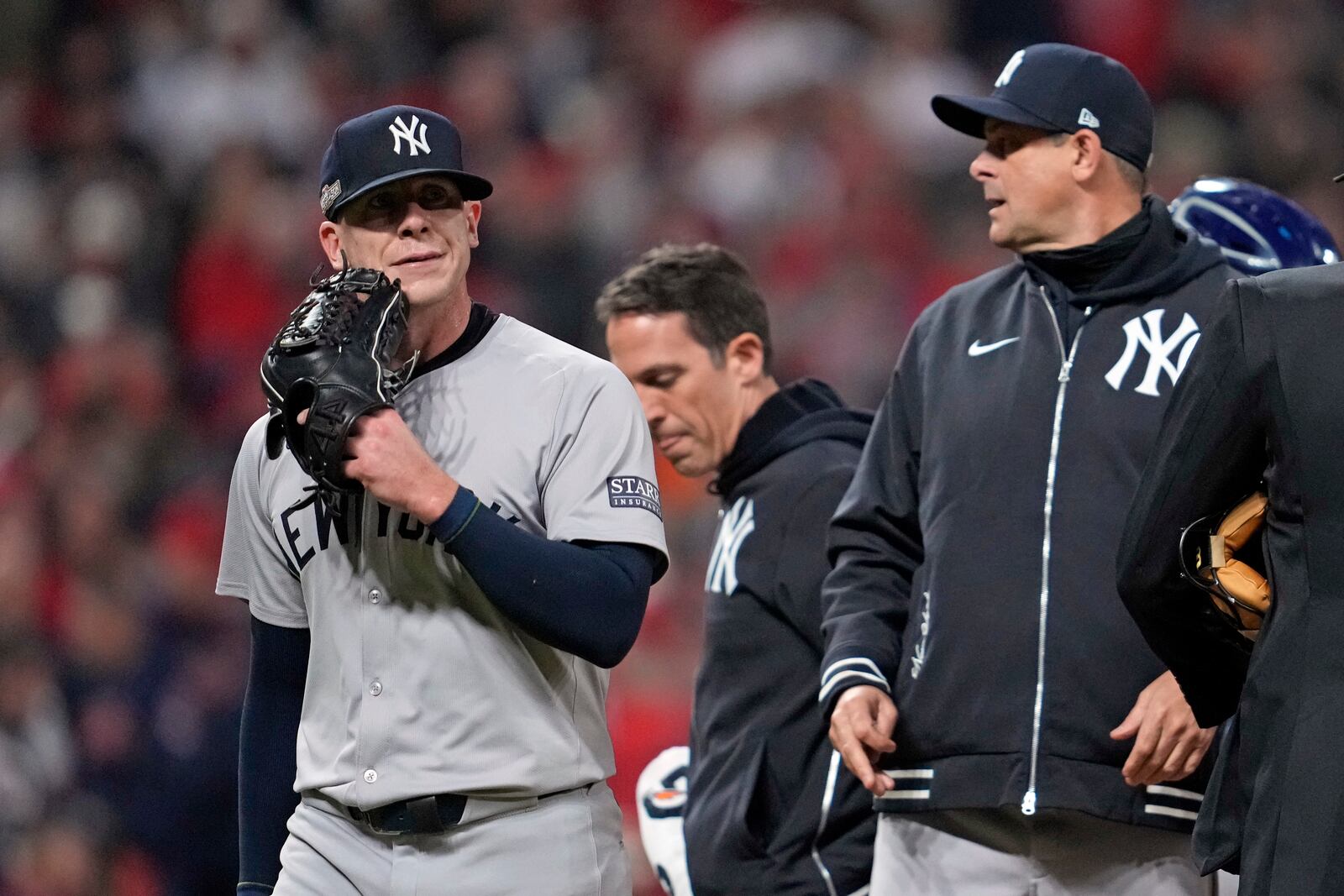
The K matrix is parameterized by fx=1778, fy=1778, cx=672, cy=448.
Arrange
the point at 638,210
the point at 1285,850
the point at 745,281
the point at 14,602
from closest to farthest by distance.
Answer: the point at 1285,850 < the point at 745,281 < the point at 14,602 < the point at 638,210

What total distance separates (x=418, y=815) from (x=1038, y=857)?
0.92 metres

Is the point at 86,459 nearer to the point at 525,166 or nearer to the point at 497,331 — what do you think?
the point at 525,166

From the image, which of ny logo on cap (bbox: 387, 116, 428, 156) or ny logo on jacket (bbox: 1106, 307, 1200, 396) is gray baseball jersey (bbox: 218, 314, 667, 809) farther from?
ny logo on jacket (bbox: 1106, 307, 1200, 396)

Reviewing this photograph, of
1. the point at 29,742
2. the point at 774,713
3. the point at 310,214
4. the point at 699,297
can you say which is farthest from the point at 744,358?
the point at 310,214

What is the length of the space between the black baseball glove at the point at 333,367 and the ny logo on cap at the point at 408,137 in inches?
6.9

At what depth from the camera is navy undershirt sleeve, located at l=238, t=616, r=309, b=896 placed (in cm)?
243

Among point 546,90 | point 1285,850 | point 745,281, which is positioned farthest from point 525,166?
point 1285,850

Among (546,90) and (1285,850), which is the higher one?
(546,90)

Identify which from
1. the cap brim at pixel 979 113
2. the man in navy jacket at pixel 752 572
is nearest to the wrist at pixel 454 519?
the man in navy jacket at pixel 752 572

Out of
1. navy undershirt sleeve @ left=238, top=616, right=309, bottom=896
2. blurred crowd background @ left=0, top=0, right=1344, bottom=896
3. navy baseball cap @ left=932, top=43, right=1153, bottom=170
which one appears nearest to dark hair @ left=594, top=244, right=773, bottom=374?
navy baseball cap @ left=932, top=43, right=1153, bottom=170

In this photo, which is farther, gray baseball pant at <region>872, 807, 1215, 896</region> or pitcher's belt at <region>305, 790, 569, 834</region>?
gray baseball pant at <region>872, 807, 1215, 896</region>

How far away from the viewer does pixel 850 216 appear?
6840 mm

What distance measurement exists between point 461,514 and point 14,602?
5.03 m

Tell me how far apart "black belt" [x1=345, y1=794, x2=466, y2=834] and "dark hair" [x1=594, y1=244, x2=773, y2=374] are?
138cm
